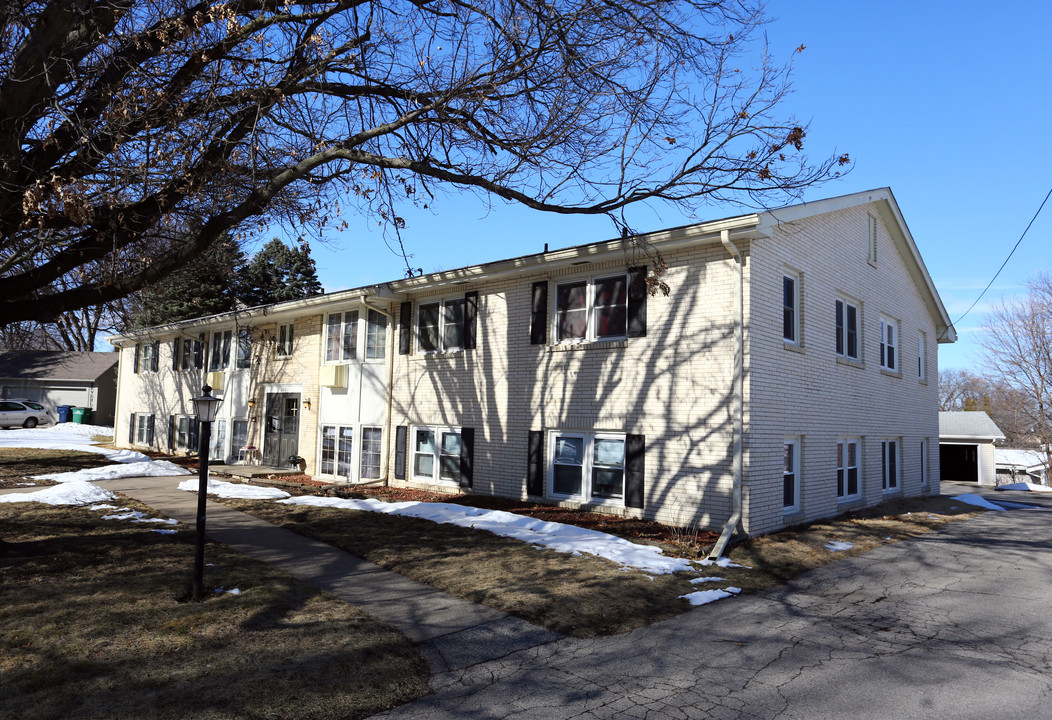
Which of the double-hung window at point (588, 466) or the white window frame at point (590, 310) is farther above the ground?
the white window frame at point (590, 310)

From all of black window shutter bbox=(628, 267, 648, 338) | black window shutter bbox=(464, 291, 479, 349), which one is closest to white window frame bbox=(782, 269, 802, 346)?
black window shutter bbox=(628, 267, 648, 338)

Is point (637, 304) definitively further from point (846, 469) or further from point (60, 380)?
point (60, 380)

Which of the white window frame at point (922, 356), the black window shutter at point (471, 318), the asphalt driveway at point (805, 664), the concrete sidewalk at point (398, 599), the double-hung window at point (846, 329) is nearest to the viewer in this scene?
the asphalt driveway at point (805, 664)

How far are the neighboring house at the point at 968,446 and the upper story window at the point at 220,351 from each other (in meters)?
31.8

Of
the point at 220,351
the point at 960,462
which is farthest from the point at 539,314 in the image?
the point at 960,462

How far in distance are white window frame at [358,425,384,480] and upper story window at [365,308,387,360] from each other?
6.34 ft

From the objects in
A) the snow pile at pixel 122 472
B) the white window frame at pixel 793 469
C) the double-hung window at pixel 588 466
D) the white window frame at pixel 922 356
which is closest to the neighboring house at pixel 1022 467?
the white window frame at pixel 922 356

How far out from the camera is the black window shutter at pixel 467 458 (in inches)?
613

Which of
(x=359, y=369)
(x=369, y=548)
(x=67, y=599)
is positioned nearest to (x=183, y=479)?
(x=359, y=369)

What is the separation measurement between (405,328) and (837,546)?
10963 millimetres

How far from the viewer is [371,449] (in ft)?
59.3

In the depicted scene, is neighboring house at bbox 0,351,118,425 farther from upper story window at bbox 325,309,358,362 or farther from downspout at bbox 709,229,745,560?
downspout at bbox 709,229,745,560

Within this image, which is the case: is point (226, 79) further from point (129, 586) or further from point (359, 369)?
point (359, 369)

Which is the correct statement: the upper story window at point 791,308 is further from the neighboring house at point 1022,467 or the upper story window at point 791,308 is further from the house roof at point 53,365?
the house roof at point 53,365
